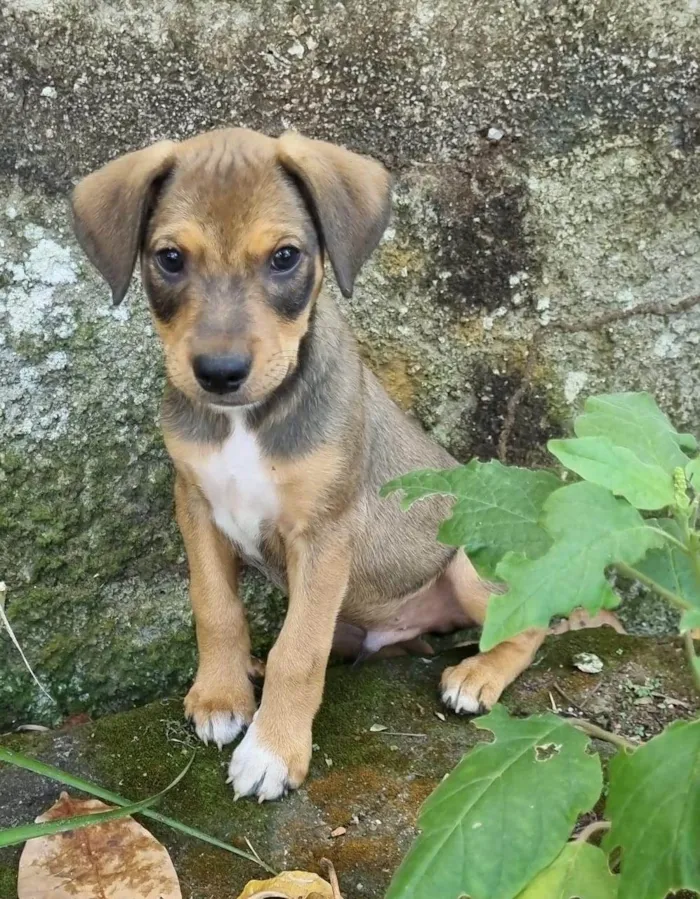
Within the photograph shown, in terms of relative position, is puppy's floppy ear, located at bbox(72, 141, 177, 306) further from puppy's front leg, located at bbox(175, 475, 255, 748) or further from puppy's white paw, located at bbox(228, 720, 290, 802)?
puppy's white paw, located at bbox(228, 720, 290, 802)

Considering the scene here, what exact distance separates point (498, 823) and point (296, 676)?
132cm

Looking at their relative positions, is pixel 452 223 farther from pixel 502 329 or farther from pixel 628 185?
pixel 628 185

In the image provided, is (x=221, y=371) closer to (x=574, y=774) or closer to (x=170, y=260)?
(x=170, y=260)

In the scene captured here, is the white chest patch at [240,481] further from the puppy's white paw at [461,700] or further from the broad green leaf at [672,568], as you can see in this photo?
the broad green leaf at [672,568]

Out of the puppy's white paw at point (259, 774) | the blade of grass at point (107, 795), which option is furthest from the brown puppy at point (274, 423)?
the blade of grass at point (107, 795)

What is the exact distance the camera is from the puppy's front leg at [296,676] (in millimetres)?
3047

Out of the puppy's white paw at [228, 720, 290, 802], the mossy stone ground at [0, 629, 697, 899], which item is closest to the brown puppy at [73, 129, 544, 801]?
the puppy's white paw at [228, 720, 290, 802]

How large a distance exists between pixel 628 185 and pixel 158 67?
208 centimetres

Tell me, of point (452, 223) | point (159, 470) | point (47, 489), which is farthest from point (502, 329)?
point (47, 489)

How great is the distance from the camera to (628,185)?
400cm

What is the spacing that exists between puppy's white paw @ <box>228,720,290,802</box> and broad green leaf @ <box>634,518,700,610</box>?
142 cm

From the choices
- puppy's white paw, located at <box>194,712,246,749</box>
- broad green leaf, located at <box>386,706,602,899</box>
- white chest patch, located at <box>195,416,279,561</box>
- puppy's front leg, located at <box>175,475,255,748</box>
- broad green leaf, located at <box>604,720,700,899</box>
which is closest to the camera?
broad green leaf, located at <box>604,720,700,899</box>

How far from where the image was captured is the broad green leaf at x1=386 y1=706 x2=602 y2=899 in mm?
1925

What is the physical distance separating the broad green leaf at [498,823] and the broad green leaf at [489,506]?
50 cm
